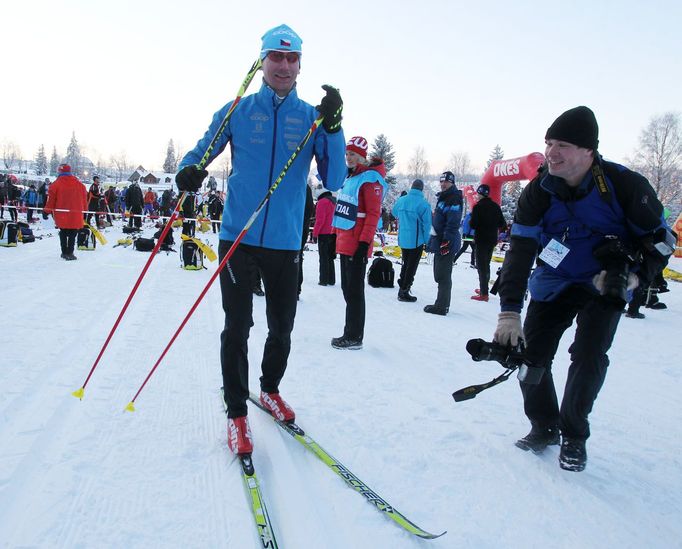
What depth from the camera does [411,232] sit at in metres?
8.11

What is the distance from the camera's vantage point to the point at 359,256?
16.2 ft

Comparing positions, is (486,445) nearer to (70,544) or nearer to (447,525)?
(447,525)

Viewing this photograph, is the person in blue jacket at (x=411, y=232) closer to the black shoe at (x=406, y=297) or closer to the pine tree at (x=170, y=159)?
the black shoe at (x=406, y=297)

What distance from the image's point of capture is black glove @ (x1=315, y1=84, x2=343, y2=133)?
265 centimetres

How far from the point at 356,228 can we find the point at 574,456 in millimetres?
3023

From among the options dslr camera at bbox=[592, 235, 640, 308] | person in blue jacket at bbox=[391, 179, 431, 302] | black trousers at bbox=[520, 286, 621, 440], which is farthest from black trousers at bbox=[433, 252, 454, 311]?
dslr camera at bbox=[592, 235, 640, 308]

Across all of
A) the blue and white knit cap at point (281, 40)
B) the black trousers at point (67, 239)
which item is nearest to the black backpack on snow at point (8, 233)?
the black trousers at point (67, 239)

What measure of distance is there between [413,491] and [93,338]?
11.4 ft

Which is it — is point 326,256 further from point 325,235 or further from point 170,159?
point 170,159

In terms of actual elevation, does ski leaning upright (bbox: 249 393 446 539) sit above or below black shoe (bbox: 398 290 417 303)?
below

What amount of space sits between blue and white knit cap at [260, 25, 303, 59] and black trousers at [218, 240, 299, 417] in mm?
1106

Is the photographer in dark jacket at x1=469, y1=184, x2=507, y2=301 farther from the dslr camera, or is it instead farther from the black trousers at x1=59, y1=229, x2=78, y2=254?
the black trousers at x1=59, y1=229, x2=78, y2=254

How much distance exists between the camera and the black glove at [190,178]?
2664 millimetres

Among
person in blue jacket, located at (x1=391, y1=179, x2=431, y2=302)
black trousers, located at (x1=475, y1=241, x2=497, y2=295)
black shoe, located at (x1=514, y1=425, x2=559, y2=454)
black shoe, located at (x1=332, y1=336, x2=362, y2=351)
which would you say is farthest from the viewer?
black trousers, located at (x1=475, y1=241, x2=497, y2=295)
